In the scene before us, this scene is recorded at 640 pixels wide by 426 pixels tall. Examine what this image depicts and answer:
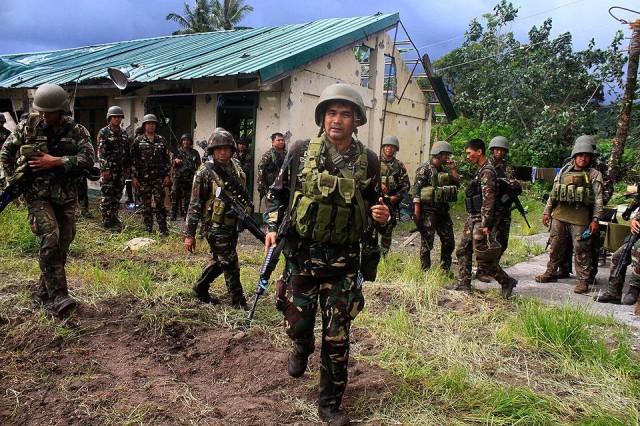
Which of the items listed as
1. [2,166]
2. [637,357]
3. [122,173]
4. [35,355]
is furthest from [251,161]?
[637,357]

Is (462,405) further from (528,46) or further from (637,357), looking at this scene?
(528,46)

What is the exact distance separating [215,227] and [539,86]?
50.9 ft

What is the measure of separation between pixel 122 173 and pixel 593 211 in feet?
23.3

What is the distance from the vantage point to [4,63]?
15.1 meters

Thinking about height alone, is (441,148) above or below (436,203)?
above

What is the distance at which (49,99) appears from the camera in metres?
4.05

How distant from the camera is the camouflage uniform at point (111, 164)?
8438mm

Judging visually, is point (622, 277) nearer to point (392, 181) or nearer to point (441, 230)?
point (441, 230)

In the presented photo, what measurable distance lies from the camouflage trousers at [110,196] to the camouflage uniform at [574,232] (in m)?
6.62

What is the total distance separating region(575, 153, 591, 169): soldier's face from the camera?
6117 millimetres

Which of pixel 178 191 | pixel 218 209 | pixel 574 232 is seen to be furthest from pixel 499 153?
pixel 178 191

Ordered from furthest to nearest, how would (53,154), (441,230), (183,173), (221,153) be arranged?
(183,173) → (441,230) → (221,153) → (53,154)

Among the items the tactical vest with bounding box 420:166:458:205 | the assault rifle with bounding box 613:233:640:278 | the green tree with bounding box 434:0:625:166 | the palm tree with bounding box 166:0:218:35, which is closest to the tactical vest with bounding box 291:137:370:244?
the tactical vest with bounding box 420:166:458:205

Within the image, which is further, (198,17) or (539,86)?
(198,17)
